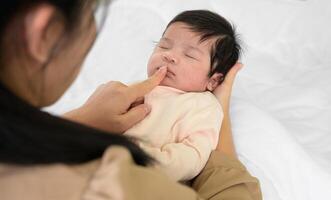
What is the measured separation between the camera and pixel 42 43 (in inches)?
20.8

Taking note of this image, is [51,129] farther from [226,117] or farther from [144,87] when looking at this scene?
[226,117]

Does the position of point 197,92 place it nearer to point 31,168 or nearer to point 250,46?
point 250,46

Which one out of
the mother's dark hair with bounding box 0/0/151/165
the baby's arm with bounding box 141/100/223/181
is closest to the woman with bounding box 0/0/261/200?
the mother's dark hair with bounding box 0/0/151/165

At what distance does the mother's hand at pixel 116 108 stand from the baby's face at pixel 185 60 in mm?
57

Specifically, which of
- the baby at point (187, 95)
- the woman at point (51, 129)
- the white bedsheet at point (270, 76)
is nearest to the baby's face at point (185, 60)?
the baby at point (187, 95)

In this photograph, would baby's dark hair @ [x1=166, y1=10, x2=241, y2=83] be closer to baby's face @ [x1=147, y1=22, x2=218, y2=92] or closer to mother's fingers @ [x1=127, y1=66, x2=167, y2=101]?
baby's face @ [x1=147, y1=22, x2=218, y2=92]

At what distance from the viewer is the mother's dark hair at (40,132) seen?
50 cm

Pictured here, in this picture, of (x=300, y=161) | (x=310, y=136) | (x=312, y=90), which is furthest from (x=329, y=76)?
(x=300, y=161)

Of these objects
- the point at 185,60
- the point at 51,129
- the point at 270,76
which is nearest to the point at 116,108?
the point at 185,60

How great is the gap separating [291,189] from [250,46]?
618 mm

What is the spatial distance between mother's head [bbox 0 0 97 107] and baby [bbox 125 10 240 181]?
0.38 m

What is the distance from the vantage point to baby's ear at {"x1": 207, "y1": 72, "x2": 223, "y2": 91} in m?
1.19

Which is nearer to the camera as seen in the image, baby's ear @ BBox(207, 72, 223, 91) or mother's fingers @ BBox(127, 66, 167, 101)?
mother's fingers @ BBox(127, 66, 167, 101)

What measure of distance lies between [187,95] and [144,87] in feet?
0.34
